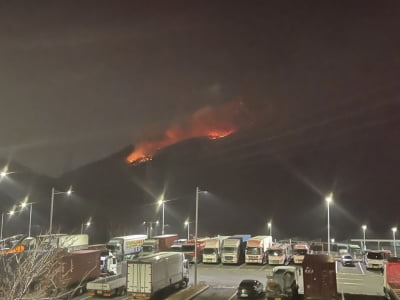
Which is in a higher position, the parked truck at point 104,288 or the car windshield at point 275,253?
the car windshield at point 275,253

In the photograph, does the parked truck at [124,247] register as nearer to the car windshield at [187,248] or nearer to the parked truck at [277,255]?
the car windshield at [187,248]

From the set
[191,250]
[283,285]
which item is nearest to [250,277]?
[283,285]

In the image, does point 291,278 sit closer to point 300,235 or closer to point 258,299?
point 258,299

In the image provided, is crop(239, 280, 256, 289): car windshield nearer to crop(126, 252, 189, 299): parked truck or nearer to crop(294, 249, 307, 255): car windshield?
→ crop(126, 252, 189, 299): parked truck

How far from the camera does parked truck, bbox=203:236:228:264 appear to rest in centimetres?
4994

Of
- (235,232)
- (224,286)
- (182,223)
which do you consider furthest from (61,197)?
(224,286)

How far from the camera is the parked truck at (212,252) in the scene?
4994 cm

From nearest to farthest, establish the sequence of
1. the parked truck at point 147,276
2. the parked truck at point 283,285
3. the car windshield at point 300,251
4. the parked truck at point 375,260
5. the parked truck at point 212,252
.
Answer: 1. the parked truck at point 283,285
2. the parked truck at point 147,276
3. the parked truck at point 375,260
4. the parked truck at point 212,252
5. the car windshield at point 300,251

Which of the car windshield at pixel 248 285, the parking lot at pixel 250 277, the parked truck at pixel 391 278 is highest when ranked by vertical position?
the parked truck at pixel 391 278

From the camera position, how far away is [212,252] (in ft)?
164

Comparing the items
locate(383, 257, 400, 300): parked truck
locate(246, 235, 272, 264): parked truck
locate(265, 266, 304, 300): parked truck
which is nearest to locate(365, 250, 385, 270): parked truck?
locate(246, 235, 272, 264): parked truck

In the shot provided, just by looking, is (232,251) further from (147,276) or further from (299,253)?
(147,276)

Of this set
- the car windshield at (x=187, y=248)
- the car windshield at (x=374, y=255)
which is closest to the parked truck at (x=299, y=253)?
the car windshield at (x=374, y=255)

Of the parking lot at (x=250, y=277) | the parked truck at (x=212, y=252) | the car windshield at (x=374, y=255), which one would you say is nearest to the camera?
the parking lot at (x=250, y=277)
